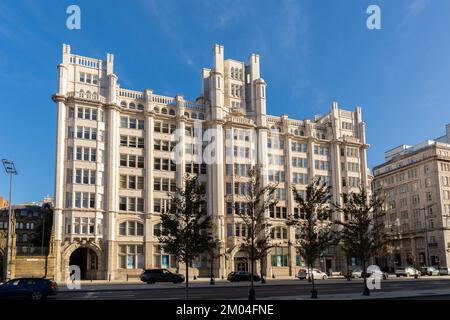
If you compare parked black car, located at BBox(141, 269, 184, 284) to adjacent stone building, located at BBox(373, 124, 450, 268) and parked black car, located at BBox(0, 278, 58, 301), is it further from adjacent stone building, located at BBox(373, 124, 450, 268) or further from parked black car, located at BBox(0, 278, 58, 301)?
adjacent stone building, located at BBox(373, 124, 450, 268)

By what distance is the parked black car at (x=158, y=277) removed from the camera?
181 feet

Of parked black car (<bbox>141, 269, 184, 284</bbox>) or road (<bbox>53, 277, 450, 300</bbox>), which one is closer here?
road (<bbox>53, 277, 450, 300</bbox>)

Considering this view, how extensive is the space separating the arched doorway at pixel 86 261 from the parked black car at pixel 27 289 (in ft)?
116

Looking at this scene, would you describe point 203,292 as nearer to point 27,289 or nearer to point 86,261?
point 27,289

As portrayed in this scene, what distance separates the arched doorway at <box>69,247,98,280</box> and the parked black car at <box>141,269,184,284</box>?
12080 mm

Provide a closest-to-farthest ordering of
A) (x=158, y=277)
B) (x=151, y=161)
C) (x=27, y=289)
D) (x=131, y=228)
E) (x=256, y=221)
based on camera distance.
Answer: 1. (x=27, y=289)
2. (x=256, y=221)
3. (x=158, y=277)
4. (x=131, y=228)
5. (x=151, y=161)

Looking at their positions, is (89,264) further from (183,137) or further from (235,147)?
(235,147)

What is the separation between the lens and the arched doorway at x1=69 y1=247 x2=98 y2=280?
64812 mm

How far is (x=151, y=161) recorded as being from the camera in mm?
70438

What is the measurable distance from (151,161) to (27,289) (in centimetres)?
4147

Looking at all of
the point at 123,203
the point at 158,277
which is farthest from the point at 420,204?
the point at 158,277

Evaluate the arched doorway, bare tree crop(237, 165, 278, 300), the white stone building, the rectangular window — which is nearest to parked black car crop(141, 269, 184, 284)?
the white stone building

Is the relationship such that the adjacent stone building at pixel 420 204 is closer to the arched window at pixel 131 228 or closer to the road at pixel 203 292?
the arched window at pixel 131 228

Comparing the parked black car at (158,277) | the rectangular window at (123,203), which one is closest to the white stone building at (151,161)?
the rectangular window at (123,203)
